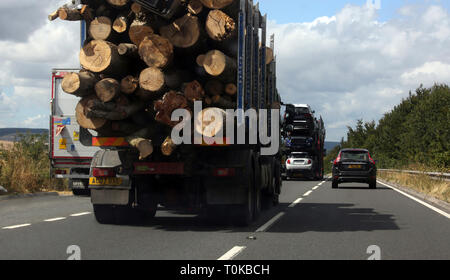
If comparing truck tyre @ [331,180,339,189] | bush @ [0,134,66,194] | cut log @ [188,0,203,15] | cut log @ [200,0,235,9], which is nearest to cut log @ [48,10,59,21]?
cut log @ [188,0,203,15]

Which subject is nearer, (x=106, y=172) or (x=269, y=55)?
(x=106, y=172)

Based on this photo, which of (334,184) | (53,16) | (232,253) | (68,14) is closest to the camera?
(232,253)

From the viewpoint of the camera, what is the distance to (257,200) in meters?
12.7

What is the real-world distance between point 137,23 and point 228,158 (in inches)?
105

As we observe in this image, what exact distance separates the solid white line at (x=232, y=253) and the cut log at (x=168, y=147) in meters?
2.30

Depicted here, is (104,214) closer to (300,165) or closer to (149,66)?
(149,66)

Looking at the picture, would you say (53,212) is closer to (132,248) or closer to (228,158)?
(228,158)

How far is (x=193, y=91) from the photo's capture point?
10.5 m

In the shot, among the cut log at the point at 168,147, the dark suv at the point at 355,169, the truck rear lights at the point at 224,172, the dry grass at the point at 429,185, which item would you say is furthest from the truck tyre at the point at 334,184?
the cut log at the point at 168,147

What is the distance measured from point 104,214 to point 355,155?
1832cm

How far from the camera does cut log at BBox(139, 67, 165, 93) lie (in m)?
10.4

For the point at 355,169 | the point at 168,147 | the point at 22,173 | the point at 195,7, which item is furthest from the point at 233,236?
the point at 355,169

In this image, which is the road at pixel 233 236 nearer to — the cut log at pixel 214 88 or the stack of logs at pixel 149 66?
the stack of logs at pixel 149 66

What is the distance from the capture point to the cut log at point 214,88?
35.2ft
